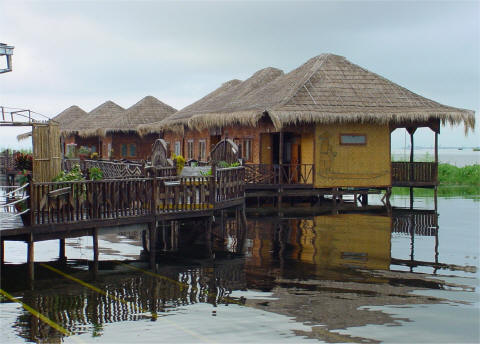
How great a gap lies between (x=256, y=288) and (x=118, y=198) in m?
3.88

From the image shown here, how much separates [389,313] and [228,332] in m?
2.89

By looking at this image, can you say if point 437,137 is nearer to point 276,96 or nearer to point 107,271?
point 276,96

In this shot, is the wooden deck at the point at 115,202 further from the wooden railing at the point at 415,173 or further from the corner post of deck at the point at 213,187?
the wooden railing at the point at 415,173

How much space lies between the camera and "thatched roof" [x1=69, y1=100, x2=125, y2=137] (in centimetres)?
4231

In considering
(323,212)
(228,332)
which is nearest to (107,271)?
(228,332)

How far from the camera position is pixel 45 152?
17.8m

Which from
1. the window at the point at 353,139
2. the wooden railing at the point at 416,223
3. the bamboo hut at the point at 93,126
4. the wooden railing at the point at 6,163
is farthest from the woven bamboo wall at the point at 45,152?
the bamboo hut at the point at 93,126

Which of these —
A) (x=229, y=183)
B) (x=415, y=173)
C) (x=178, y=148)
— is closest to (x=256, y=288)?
(x=229, y=183)

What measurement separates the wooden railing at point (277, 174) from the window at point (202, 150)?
23.1 feet

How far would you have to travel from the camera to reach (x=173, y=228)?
18188mm

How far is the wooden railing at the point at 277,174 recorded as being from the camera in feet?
82.7

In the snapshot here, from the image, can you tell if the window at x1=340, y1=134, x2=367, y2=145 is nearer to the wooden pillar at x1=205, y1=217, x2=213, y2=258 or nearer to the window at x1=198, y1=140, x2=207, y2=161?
the window at x1=198, y1=140, x2=207, y2=161

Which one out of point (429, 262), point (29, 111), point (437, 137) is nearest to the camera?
point (429, 262)

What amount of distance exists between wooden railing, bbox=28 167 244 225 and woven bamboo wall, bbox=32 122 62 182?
104 inches
